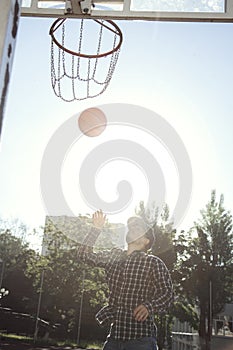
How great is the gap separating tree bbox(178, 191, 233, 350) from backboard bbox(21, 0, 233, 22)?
4.72m

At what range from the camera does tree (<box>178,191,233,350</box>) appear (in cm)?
553

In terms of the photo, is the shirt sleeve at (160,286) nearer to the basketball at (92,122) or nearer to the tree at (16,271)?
the basketball at (92,122)

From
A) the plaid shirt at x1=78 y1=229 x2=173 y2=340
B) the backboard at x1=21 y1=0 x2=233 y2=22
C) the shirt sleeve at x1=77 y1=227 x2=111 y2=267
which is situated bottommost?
the plaid shirt at x1=78 y1=229 x2=173 y2=340

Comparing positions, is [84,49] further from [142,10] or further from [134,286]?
[142,10]

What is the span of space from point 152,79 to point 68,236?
7.84 feet

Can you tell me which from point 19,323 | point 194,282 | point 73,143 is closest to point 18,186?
point 73,143

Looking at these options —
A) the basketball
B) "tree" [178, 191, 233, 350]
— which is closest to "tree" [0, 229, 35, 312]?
the basketball

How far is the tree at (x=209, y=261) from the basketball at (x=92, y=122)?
1571 mm

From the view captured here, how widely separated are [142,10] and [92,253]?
1401mm

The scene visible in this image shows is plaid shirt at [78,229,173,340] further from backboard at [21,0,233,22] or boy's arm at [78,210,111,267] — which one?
backboard at [21,0,233,22]

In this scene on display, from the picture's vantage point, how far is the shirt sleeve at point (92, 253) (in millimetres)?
2053

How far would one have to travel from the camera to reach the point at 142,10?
97cm

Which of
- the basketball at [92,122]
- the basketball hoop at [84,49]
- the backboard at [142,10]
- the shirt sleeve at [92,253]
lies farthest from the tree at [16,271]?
the backboard at [142,10]

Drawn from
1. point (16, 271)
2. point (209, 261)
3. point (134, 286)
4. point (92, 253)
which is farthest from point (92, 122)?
point (134, 286)
